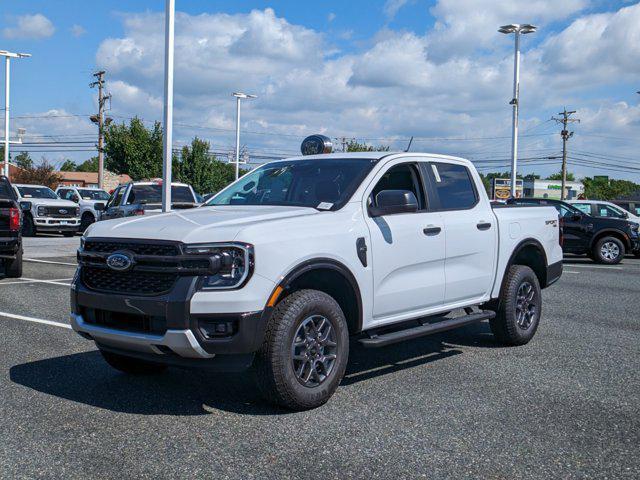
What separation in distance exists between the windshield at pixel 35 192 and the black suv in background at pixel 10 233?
15.1 metres

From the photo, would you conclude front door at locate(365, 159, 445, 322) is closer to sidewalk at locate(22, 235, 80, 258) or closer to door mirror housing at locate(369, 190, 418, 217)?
door mirror housing at locate(369, 190, 418, 217)

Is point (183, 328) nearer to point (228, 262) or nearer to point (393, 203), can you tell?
point (228, 262)

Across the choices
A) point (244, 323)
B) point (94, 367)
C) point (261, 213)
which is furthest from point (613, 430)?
point (94, 367)

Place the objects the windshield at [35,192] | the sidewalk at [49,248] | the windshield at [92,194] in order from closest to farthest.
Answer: the sidewalk at [49,248], the windshield at [35,192], the windshield at [92,194]

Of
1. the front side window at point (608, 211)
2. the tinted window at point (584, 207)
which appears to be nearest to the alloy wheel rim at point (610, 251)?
the tinted window at point (584, 207)

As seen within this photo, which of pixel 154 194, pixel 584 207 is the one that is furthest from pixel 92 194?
pixel 584 207

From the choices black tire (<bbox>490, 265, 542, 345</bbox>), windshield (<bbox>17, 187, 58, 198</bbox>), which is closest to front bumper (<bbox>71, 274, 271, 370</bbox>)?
black tire (<bbox>490, 265, 542, 345</bbox>)

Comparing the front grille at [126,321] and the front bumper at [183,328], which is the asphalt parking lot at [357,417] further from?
the front grille at [126,321]

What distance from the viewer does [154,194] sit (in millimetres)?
20125

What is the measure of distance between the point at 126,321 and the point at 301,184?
197 cm

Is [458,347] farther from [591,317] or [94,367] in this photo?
[94,367]

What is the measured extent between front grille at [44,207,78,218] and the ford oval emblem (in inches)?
867

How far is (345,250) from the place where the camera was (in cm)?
520

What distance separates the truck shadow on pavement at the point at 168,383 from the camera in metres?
5.03
